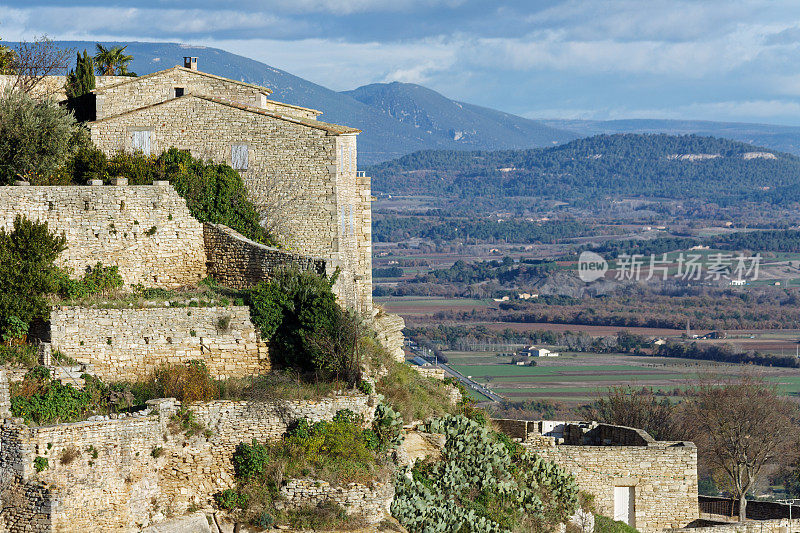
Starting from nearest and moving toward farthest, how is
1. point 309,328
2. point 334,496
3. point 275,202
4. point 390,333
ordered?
point 334,496, point 309,328, point 275,202, point 390,333

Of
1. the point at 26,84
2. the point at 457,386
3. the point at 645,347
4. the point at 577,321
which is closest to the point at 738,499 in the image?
the point at 457,386

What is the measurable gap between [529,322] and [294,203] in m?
147

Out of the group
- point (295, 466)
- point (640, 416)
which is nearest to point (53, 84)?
point (295, 466)

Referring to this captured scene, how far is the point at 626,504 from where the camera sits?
30000 millimetres

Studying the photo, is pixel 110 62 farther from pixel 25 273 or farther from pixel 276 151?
pixel 25 273

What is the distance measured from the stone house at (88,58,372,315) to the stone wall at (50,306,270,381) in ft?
16.5

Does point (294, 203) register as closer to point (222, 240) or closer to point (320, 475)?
point (222, 240)

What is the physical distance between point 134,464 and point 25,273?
4.98 m

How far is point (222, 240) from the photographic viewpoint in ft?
93.7

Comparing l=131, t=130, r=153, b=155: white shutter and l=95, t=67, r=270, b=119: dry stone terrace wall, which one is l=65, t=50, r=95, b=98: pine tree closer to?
l=95, t=67, r=270, b=119: dry stone terrace wall

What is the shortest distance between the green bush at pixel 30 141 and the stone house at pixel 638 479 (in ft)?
43.0

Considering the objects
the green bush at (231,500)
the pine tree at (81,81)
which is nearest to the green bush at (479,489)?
the green bush at (231,500)

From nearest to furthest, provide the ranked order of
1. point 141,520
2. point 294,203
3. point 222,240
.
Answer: point 141,520, point 222,240, point 294,203

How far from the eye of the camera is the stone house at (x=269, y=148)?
102ft
